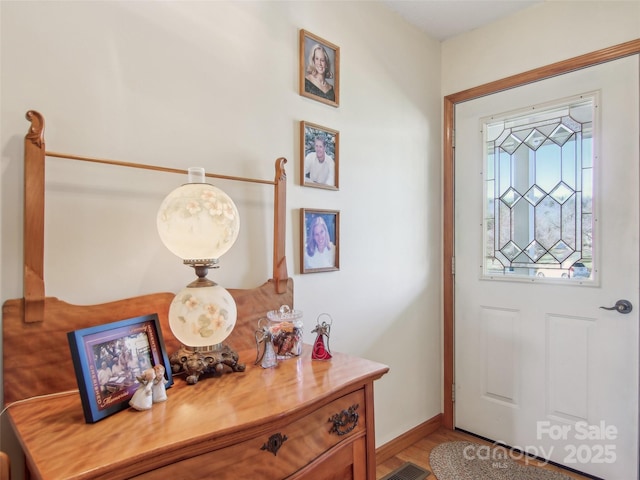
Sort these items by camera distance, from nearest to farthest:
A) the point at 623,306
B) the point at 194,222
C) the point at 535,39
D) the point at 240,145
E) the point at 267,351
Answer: the point at 194,222 → the point at 267,351 → the point at 240,145 → the point at 623,306 → the point at 535,39

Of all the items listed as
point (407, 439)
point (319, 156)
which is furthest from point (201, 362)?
point (407, 439)

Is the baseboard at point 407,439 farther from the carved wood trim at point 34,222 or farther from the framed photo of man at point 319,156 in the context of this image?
the carved wood trim at point 34,222

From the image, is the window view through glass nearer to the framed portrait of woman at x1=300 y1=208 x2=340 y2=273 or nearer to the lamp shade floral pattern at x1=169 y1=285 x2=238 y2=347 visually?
the framed portrait of woman at x1=300 y1=208 x2=340 y2=273

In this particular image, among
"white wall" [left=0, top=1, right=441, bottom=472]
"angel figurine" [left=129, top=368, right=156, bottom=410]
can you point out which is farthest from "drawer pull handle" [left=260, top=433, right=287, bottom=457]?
"white wall" [left=0, top=1, right=441, bottom=472]

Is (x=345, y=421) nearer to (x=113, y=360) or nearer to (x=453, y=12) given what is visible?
(x=113, y=360)

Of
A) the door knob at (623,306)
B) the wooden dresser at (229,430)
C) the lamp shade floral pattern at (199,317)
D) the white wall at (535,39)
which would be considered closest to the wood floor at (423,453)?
the door knob at (623,306)

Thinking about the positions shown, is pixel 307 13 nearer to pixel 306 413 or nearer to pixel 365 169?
pixel 365 169

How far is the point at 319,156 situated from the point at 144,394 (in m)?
1.24

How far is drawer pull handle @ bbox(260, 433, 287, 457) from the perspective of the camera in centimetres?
94

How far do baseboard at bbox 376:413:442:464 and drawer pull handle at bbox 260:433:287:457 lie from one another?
4.44 ft

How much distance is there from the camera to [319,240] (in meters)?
1.80

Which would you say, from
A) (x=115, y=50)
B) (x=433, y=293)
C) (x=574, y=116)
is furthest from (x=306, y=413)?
(x=574, y=116)

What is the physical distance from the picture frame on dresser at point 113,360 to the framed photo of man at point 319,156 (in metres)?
0.95

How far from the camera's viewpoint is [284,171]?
1.59 metres
